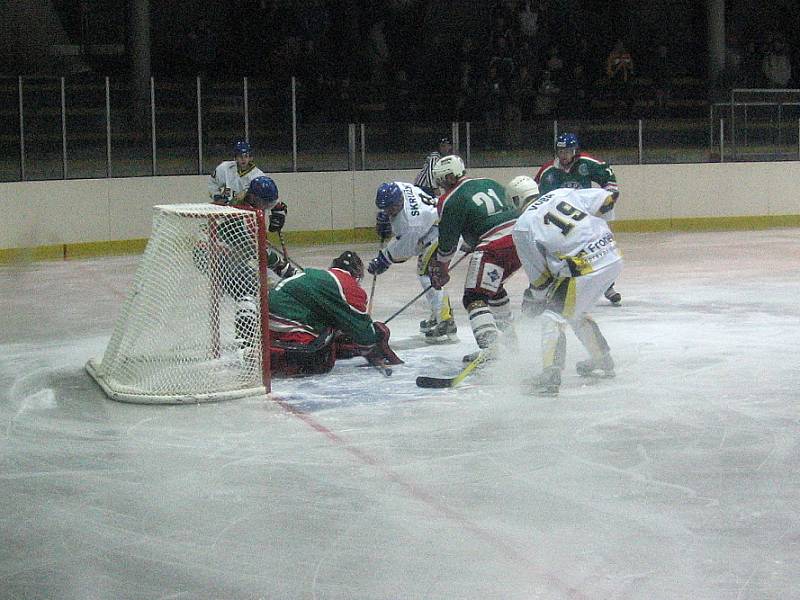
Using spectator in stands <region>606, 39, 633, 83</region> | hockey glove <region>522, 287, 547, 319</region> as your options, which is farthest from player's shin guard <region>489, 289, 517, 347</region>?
spectator in stands <region>606, 39, 633, 83</region>

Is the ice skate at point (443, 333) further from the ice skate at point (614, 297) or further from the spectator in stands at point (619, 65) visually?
the spectator in stands at point (619, 65)

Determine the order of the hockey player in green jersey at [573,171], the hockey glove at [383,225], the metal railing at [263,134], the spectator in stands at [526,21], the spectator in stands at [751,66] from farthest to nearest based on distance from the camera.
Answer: the spectator in stands at [751,66], the spectator in stands at [526,21], the metal railing at [263,134], the hockey player in green jersey at [573,171], the hockey glove at [383,225]

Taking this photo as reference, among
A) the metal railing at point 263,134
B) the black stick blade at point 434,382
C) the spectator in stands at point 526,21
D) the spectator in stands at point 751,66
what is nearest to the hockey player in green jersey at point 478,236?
the black stick blade at point 434,382

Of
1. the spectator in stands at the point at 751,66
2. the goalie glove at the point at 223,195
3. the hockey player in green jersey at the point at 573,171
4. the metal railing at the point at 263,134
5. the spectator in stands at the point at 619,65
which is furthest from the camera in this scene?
the spectator in stands at the point at 751,66

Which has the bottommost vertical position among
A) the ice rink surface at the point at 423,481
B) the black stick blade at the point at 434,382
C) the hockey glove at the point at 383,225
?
the ice rink surface at the point at 423,481

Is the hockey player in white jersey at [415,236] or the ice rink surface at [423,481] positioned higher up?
the hockey player in white jersey at [415,236]

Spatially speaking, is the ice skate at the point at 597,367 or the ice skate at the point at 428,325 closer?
the ice skate at the point at 597,367

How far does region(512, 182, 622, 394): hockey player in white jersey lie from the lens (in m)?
5.71

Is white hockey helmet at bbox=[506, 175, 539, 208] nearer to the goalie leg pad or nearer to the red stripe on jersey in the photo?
the red stripe on jersey

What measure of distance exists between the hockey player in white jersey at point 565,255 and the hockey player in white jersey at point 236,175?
4.56 metres

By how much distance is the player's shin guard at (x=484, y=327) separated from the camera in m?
6.33

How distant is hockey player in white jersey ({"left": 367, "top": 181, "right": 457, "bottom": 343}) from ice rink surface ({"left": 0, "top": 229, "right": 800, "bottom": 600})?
9.5 inches

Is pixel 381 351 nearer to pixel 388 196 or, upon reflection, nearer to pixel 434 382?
pixel 434 382

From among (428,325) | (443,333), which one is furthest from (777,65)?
(443,333)
